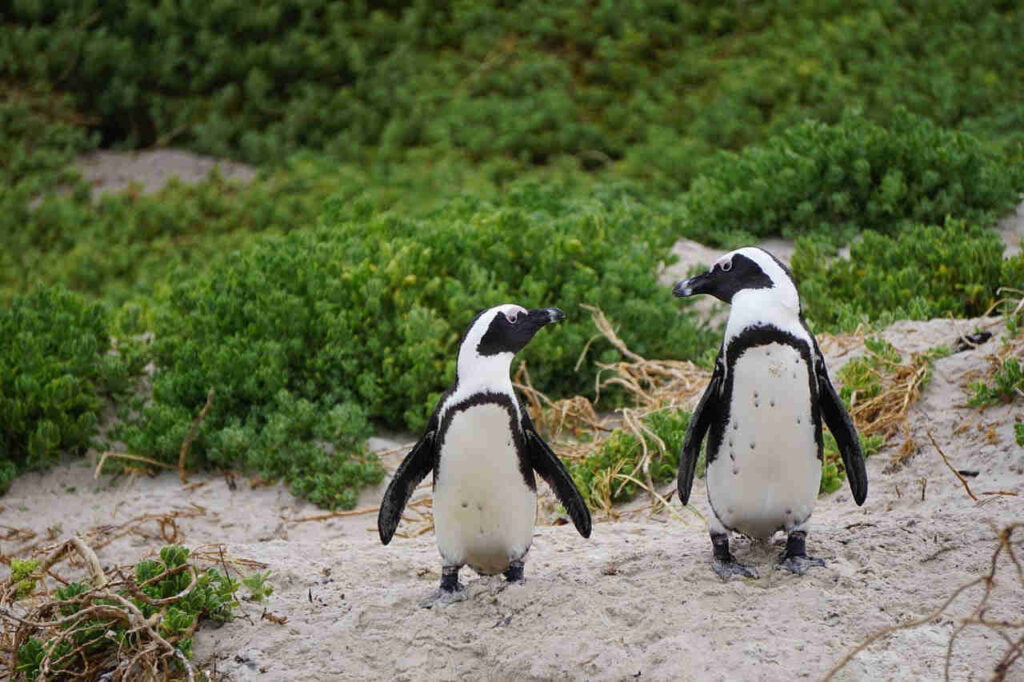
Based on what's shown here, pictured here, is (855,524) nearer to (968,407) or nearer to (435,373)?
(968,407)

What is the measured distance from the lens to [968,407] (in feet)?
17.8

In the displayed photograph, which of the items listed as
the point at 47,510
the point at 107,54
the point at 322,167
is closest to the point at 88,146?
the point at 107,54

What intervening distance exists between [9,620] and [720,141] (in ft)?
26.1

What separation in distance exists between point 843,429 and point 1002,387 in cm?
166

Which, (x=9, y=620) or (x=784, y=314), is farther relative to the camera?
(x=9, y=620)

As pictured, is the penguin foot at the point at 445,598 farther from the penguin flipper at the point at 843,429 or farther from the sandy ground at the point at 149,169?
the sandy ground at the point at 149,169

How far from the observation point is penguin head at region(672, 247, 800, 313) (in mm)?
3852

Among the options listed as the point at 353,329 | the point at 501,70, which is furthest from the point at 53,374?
the point at 501,70

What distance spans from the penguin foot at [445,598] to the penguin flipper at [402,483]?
25cm

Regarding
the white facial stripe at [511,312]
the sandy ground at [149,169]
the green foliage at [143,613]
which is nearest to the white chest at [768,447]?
the white facial stripe at [511,312]

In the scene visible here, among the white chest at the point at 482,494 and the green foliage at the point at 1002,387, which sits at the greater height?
the white chest at the point at 482,494

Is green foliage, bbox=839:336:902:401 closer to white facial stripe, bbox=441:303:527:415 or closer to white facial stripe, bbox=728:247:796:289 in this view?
white facial stripe, bbox=728:247:796:289

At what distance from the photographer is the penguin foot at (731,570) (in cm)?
396

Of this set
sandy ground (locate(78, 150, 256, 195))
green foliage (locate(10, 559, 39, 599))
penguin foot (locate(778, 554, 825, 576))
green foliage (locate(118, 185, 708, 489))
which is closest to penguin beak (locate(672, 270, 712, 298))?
penguin foot (locate(778, 554, 825, 576))
